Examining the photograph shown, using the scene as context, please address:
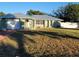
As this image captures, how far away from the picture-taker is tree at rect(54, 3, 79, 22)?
8.91 m

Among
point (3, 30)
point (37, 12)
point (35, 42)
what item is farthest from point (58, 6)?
point (3, 30)

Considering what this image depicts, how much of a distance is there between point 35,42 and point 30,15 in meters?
1.05

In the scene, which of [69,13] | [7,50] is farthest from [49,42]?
[7,50]

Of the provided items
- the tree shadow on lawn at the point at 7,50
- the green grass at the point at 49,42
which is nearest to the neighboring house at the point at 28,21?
the green grass at the point at 49,42

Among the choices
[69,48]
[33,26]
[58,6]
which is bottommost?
[69,48]

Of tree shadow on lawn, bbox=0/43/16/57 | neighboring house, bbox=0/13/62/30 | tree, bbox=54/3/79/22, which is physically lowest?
tree shadow on lawn, bbox=0/43/16/57

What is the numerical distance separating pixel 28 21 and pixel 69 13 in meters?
1.60

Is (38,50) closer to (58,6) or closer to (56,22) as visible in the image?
(56,22)

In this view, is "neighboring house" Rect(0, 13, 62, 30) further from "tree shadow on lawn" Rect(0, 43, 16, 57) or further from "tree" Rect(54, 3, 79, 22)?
"tree shadow on lawn" Rect(0, 43, 16, 57)

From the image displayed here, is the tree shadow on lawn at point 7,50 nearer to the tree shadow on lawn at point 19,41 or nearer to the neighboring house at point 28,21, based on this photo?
the tree shadow on lawn at point 19,41

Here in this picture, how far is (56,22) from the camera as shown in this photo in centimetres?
875

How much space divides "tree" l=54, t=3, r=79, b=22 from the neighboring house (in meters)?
0.23

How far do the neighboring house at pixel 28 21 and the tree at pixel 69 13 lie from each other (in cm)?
23

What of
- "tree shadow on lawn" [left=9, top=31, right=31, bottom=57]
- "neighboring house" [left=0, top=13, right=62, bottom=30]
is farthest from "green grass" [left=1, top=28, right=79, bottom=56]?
"neighboring house" [left=0, top=13, right=62, bottom=30]
